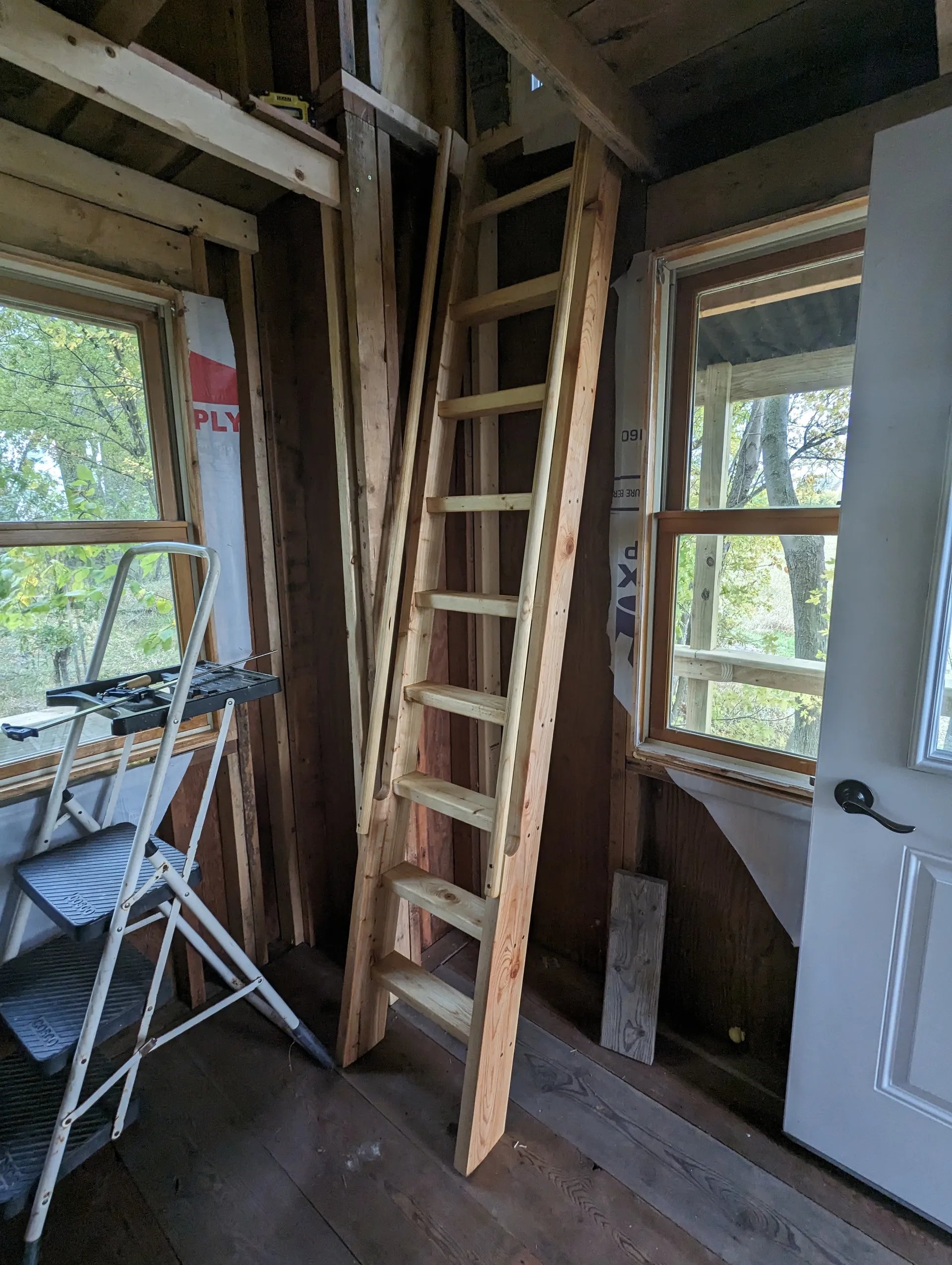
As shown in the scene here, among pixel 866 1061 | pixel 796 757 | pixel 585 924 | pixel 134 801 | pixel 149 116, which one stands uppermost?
pixel 149 116

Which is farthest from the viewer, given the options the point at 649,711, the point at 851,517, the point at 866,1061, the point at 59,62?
the point at 649,711

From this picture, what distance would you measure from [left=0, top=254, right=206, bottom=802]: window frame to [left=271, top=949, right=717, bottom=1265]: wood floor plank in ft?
3.72

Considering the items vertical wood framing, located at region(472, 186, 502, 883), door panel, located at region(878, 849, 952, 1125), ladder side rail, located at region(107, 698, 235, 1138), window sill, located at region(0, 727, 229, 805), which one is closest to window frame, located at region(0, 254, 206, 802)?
window sill, located at region(0, 727, 229, 805)

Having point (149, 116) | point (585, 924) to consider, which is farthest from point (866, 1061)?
point (149, 116)

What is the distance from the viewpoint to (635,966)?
5.84 ft

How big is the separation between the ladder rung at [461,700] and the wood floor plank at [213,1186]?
1.17m

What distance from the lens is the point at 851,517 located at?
3.93ft

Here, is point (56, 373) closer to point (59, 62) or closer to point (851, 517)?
point (59, 62)

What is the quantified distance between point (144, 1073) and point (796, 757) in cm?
201

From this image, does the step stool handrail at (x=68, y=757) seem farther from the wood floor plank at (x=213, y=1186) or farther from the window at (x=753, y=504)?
the window at (x=753, y=504)

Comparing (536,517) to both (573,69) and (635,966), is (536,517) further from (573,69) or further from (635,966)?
(635,966)

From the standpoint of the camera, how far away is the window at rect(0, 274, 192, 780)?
148cm

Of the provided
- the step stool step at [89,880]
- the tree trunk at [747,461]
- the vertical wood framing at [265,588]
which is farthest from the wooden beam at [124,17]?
the step stool step at [89,880]

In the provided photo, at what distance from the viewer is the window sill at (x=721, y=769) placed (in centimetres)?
152
